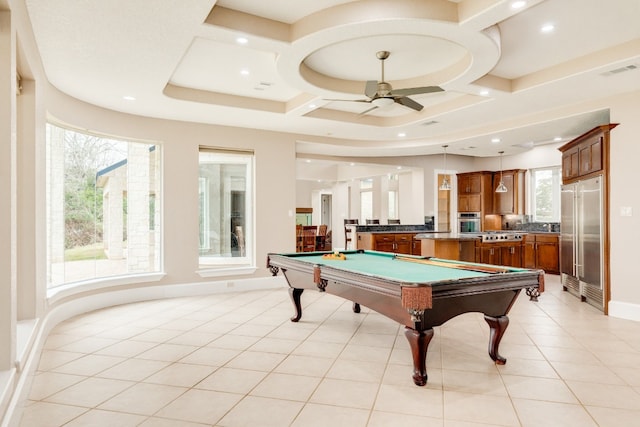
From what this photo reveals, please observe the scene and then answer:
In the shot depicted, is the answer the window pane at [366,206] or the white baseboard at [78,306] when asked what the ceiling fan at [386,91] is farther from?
the window pane at [366,206]

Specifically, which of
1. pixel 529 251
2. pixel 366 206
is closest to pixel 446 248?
pixel 529 251

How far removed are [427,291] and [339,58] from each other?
268cm

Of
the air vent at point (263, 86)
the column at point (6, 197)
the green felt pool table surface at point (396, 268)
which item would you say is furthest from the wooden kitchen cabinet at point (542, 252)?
the column at point (6, 197)

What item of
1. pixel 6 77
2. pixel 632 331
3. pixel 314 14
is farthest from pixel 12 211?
pixel 632 331

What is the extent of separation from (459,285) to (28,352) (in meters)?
3.01

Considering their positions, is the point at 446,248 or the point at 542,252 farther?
the point at 542,252

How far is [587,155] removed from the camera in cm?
537

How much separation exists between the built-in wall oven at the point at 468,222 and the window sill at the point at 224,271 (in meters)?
5.55

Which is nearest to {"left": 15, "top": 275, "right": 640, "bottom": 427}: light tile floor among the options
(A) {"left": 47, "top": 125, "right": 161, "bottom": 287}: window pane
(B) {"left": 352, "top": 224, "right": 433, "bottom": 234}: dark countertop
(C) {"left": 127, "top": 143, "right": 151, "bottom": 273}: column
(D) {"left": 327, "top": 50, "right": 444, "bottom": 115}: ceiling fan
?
(A) {"left": 47, "top": 125, "right": 161, "bottom": 287}: window pane

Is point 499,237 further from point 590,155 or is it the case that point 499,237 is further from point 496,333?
point 496,333

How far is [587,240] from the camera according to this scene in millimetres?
5387

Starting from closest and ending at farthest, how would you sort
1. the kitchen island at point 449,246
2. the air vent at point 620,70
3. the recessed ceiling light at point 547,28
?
1. the recessed ceiling light at point 547,28
2. the air vent at point 620,70
3. the kitchen island at point 449,246

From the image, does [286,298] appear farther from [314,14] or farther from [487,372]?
[314,14]

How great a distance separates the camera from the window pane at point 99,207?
15.9ft
